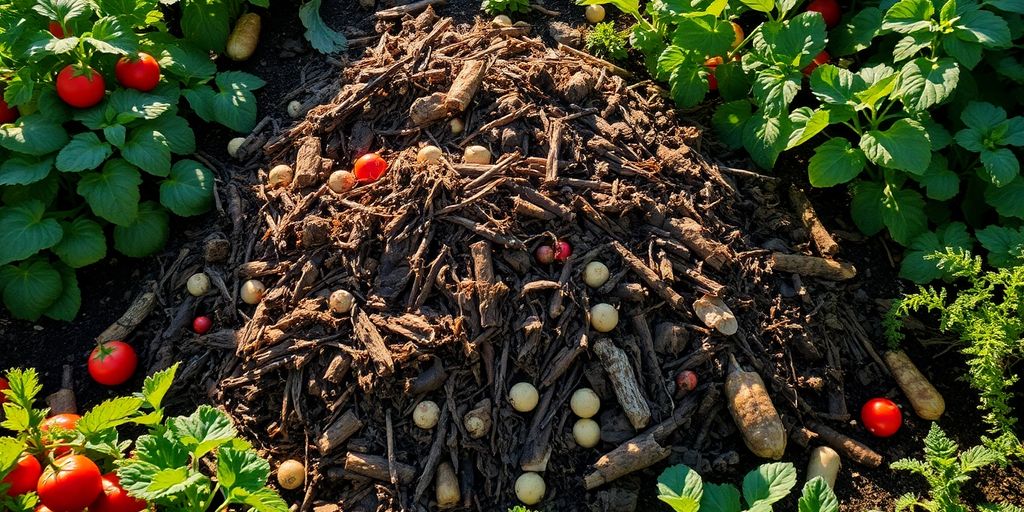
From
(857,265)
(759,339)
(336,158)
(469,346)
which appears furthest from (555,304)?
(857,265)

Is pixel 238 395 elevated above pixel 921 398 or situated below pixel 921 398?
above

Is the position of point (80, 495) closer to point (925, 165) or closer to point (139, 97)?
point (139, 97)

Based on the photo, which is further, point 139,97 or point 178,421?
point 139,97

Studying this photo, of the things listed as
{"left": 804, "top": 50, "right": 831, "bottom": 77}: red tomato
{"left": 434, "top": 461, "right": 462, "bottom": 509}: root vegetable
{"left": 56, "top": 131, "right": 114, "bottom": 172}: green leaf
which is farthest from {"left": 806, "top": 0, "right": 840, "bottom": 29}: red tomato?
{"left": 56, "top": 131, "right": 114, "bottom": 172}: green leaf

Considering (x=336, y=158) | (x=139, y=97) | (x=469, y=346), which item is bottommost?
(x=469, y=346)

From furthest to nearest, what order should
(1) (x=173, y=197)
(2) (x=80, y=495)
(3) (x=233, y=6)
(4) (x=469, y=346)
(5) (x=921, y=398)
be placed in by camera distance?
1. (3) (x=233, y=6)
2. (1) (x=173, y=197)
3. (5) (x=921, y=398)
4. (4) (x=469, y=346)
5. (2) (x=80, y=495)

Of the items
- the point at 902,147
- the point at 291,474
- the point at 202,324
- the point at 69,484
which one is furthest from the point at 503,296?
the point at 902,147

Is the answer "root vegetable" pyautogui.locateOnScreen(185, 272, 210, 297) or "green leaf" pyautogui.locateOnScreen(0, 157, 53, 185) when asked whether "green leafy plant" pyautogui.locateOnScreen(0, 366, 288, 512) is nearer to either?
"root vegetable" pyautogui.locateOnScreen(185, 272, 210, 297)

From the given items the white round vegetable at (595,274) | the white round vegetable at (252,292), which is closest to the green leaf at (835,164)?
the white round vegetable at (595,274)
